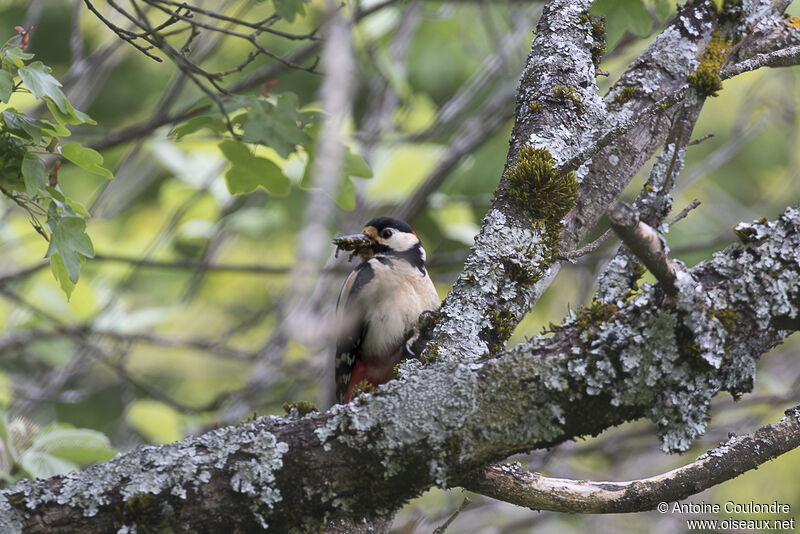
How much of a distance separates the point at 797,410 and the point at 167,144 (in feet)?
14.3

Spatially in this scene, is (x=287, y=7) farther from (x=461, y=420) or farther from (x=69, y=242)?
(x=461, y=420)

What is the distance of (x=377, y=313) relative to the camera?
400cm

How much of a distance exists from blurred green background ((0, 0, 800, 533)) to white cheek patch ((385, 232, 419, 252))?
34 centimetres

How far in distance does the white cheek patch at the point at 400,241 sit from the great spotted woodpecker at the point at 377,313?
109mm

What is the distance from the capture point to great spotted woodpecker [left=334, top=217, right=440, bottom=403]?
3938 mm

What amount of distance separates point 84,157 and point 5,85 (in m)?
0.32

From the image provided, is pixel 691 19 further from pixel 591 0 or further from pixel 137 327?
pixel 137 327

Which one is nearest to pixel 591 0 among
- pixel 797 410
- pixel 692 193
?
pixel 797 410

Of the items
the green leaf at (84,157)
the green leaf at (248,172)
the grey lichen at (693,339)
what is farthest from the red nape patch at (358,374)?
the grey lichen at (693,339)

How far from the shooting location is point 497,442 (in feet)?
6.24

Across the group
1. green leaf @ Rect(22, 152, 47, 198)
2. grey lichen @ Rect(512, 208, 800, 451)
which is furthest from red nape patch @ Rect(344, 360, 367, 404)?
grey lichen @ Rect(512, 208, 800, 451)

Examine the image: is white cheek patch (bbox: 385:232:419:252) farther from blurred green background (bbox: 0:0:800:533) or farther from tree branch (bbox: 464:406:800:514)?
tree branch (bbox: 464:406:800:514)

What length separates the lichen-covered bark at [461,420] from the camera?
179cm

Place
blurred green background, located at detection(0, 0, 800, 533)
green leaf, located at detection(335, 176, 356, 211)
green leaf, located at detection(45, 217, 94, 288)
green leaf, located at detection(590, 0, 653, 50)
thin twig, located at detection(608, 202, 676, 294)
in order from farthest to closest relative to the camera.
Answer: blurred green background, located at detection(0, 0, 800, 533)
green leaf, located at detection(335, 176, 356, 211)
green leaf, located at detection(590, 0, 653, 50)
green leaf, located at detection(45, 217, 94, 288)
thin twig, located at detection(608, 202, 676, 294)
